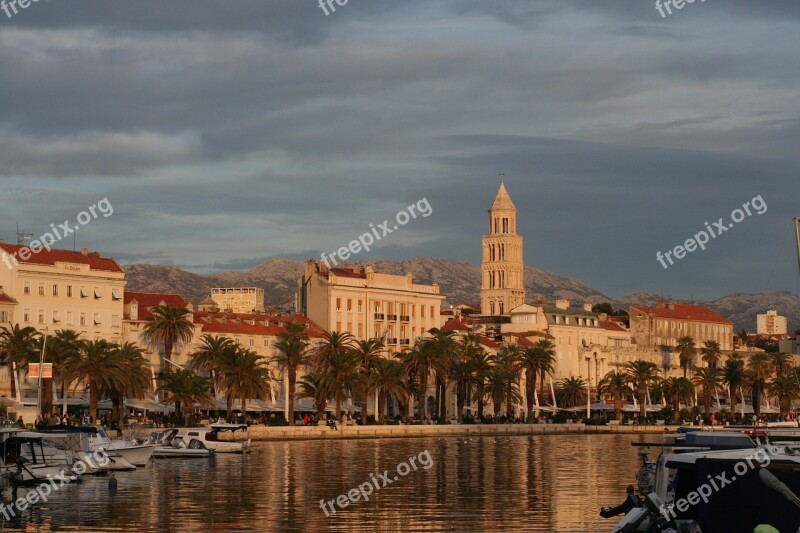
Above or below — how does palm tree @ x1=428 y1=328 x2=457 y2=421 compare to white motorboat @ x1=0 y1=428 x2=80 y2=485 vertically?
above

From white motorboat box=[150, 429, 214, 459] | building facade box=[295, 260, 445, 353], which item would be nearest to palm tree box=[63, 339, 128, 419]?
white motorboat box=[150, 429, 214, 459]

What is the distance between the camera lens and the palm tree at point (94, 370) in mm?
113438

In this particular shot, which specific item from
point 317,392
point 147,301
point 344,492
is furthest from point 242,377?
point 344,492

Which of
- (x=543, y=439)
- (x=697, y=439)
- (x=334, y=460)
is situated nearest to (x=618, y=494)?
(x=697, y=439)

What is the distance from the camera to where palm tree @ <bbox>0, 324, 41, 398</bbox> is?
11625 cm

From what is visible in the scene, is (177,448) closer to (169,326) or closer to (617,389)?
(169,326)

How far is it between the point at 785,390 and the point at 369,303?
5804 centimetres

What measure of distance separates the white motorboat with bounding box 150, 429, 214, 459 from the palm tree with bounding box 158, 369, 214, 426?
25717mm

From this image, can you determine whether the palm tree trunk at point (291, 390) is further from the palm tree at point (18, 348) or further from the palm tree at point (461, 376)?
the palm tree at point (18, 348)

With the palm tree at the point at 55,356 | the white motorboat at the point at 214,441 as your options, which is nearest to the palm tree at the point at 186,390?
the palm tree at the point at 55,356

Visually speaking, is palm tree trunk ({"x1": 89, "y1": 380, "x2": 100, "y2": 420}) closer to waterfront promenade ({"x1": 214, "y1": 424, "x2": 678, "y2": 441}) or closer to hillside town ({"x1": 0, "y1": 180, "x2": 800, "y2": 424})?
hillside town ({"x1": 0, "y1": 180, "x2": 800, "y2": 424})

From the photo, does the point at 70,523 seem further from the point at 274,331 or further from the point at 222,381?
the point at 274,331

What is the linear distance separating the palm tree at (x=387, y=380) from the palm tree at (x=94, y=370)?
30564mm

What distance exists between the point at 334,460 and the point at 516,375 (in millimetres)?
81248
